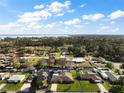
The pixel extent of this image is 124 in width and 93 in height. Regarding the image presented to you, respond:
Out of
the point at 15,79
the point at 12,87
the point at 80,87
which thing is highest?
the point at 15,79

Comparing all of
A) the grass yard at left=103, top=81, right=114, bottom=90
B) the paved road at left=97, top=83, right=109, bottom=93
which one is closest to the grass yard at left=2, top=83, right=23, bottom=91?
the paved road at left=97, top=83, right=109, bottom=93

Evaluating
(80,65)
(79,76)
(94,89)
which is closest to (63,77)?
(79,76)

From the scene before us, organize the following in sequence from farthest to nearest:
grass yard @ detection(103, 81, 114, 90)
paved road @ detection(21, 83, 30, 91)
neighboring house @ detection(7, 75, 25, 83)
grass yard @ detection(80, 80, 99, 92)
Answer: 1. neighboring house @ detection(7, 75, 25, 83)
2. grass yard @ detection(103, 81, 114, 90)
3. grass yard @ detection(80, 80, 99, 92)
4. paved road @ detection(21, 83, 30, 91)

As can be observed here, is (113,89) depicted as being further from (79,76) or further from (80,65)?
(80,65)

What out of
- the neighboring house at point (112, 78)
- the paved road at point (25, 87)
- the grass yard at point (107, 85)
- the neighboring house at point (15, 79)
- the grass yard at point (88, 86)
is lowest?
the grass yard at point (107, 85)

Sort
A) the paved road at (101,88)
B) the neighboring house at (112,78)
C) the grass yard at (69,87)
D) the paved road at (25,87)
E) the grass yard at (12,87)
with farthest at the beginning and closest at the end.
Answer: the neighboring house at (112,78)
the grass yard at (12,87)
the grass yard at (69,87)
the paved road at (25,87)
the paved road at (101,88)

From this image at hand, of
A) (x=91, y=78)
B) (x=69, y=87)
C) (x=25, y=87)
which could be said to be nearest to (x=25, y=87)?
(x=25, y=87)

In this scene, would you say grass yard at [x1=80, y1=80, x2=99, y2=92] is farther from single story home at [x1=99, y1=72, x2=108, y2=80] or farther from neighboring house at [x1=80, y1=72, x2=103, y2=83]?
single story home at [x1=99, y1=72, x2=108, y2=80]

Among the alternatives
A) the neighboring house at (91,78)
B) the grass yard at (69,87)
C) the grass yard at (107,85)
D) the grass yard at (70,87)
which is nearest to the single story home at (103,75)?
the neighboring house at (91,78)

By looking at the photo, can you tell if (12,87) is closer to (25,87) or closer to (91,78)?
(25,87)

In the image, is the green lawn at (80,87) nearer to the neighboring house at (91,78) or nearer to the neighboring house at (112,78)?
the neighboring house at (91,78)
